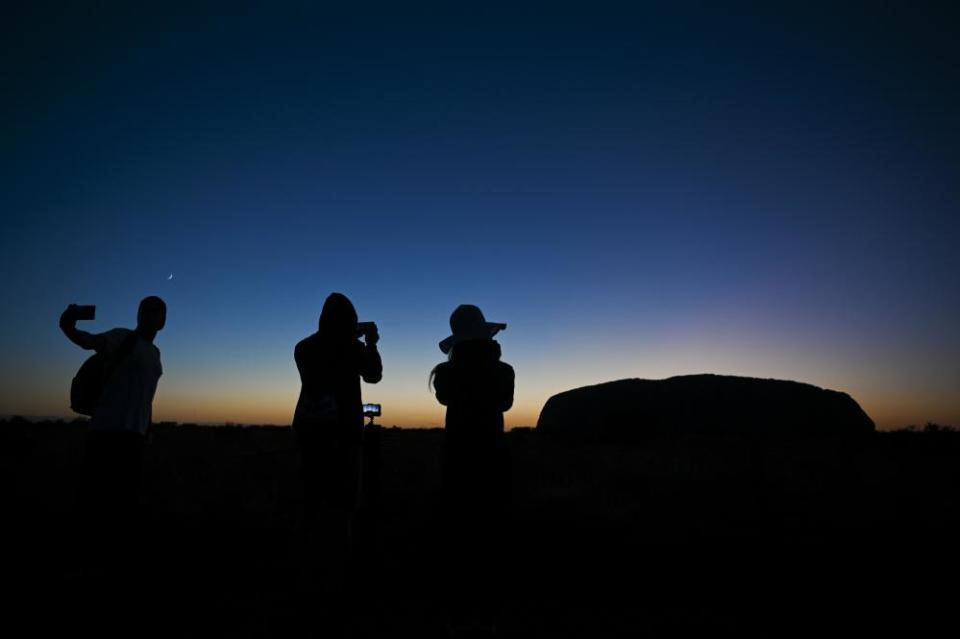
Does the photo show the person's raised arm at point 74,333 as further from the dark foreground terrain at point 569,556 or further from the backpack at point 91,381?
the dark foreground terrain at point 569,556

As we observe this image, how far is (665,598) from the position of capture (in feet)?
13.3

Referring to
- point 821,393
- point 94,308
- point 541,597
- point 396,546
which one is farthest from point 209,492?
point 821,393

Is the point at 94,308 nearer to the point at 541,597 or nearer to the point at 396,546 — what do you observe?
the point at 396,546

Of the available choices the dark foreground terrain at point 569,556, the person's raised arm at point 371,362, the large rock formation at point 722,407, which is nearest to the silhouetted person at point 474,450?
the dark foreground terrain at point 569,556

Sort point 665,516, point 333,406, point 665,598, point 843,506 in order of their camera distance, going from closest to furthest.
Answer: point 333,406 → point 665,598 → point 665,516 → point 843,506

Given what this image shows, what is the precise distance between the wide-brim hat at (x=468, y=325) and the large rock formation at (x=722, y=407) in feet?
86.4

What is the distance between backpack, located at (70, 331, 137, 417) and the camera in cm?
399

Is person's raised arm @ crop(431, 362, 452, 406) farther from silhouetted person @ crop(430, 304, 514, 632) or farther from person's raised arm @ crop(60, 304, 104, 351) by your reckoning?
person's raised arm @ crop(60, 304, 104, 351)

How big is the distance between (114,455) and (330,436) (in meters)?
1.86

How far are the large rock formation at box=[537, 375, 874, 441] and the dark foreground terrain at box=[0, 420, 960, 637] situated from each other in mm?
21386

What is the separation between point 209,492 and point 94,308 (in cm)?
528

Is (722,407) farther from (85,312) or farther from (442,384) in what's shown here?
(85,312)

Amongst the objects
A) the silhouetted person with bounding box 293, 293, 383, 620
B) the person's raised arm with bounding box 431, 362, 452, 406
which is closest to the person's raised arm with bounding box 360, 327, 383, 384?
the silhouetted person with bounding box 293, 293, 383, 620

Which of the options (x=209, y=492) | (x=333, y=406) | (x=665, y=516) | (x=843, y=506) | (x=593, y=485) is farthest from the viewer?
(x=593, y=485)
